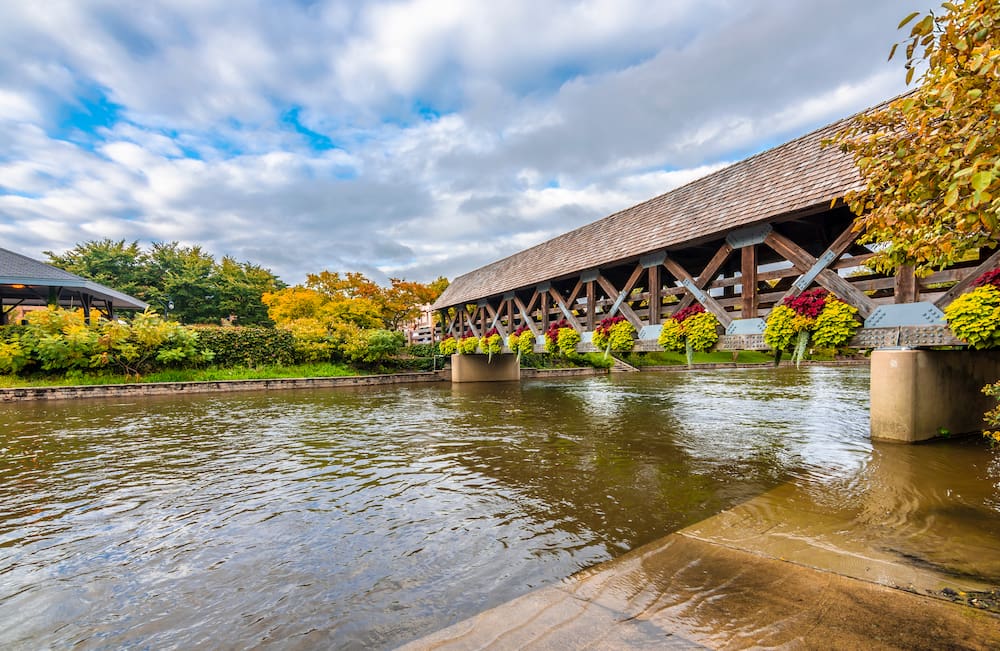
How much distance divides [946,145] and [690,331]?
6.95 metres

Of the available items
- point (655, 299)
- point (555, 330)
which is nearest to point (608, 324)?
point (655, 299)

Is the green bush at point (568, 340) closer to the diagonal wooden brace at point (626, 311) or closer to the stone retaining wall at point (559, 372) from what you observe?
the diagonal wooden brace at point (626, 311)

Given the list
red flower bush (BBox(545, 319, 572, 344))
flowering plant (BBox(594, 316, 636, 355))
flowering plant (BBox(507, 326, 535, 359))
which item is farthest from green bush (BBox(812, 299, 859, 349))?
flowering plant (BBox(507, 326, 535, 359))

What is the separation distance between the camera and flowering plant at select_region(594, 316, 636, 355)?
1123 cm

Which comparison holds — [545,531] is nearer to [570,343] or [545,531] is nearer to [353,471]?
[353,471]

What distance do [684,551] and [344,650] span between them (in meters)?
2.60

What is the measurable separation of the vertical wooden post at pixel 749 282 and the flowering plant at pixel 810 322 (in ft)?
2.52

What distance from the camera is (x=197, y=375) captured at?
75.5ft

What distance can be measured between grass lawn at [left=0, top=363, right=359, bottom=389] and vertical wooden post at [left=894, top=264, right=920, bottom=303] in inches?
994

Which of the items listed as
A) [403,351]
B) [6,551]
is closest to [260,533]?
[6,551]

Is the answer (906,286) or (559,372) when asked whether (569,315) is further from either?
(559,372)

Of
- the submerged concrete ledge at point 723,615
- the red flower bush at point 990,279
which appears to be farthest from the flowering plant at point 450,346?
the submerged concrete ledge at point 723,615

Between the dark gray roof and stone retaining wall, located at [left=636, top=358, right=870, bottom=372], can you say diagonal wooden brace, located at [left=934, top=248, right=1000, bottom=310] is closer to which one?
stone retaining wall, located at [left=636, top=358, right=870, bottom=372]

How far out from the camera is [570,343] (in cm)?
1366
